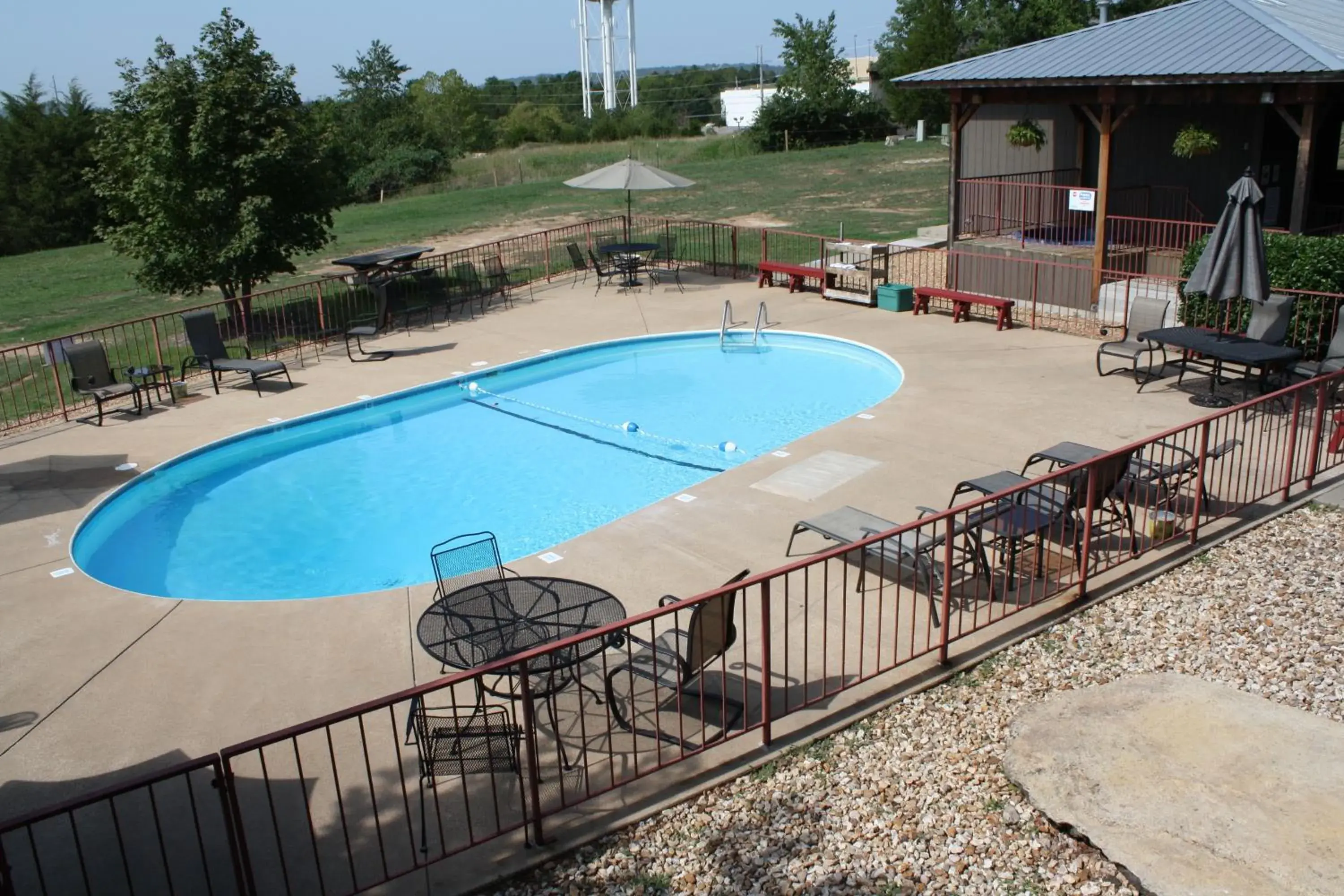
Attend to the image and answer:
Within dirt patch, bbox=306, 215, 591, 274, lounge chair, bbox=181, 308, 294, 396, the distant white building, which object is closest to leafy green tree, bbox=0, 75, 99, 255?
dirt patch, bbox=306, 215, 591, 274

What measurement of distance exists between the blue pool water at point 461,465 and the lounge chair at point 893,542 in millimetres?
3264

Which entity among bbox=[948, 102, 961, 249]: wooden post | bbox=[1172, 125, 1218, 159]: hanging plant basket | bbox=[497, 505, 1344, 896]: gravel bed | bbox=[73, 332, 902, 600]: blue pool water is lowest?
bbox=[73, 332, 902, 600]: blue pool water

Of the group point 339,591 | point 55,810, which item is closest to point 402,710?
point 55,810

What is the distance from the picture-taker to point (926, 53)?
5709 cm

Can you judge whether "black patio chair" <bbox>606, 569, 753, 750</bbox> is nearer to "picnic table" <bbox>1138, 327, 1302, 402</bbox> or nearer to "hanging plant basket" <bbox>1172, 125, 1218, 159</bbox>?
"picnic table" <bbox>1138, 327, 1302, 402</bbox>

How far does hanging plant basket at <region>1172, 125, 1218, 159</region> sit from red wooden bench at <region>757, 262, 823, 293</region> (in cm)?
568

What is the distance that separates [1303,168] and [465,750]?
1323 centimetres

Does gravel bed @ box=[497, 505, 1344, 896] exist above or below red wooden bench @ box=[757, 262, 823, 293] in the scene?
below

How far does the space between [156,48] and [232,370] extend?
6455mm

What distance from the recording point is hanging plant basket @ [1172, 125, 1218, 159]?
51.6ft

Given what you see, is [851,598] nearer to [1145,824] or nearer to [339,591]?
[1145,824]

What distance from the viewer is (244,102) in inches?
713

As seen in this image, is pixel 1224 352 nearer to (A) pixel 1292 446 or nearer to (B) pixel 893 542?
(A) pixel 1292 446

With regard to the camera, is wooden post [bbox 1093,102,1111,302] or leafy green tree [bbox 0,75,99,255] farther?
leafy green tree [bbox 0,75,99,255]
